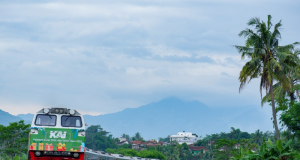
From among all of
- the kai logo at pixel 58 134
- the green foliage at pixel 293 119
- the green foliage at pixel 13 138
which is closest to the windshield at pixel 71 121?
the kai logo at pixel 58 134

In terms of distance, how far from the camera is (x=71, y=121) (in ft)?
57.9

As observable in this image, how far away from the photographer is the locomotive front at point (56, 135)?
55.8 ft

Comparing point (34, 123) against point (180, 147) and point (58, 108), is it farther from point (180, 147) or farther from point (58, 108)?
point (180, 147)

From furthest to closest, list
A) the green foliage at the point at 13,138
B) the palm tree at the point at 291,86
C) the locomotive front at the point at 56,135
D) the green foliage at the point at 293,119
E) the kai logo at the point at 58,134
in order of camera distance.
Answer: the green foliage at the point at 13,138 < the palm tree at the point at 291,86 < the green foliage at the point at 293,119 < the kai logo at the point at 58,134 < the locomotive front at the point at 56,135

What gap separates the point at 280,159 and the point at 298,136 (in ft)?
21.3

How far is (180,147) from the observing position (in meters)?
130

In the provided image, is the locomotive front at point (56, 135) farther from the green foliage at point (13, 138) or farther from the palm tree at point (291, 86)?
the green foliage at point (13, 138)

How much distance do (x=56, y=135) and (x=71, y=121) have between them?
35.3 inches

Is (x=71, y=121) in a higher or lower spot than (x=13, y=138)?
lower

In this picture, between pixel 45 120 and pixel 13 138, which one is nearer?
pixel 45 120

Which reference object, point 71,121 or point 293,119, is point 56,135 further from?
point 293,119

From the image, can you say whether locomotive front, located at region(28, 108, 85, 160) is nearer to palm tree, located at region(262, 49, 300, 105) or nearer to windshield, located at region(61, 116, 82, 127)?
windshield, located at region(61, 116, 82, 127)

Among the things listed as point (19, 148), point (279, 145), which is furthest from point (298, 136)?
point (19, 148)

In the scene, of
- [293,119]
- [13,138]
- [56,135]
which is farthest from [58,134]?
[13,138]
